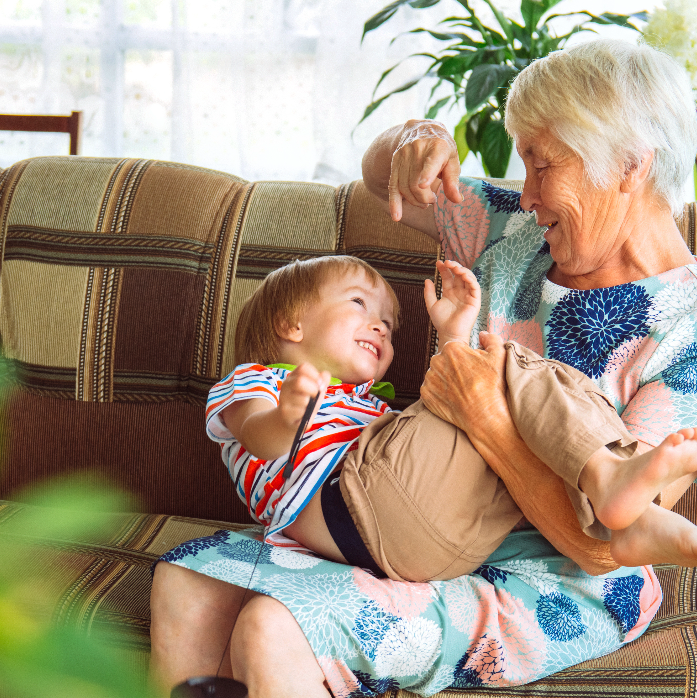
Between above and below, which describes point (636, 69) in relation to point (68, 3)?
below

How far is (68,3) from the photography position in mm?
2553

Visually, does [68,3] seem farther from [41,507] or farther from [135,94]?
[41,507]

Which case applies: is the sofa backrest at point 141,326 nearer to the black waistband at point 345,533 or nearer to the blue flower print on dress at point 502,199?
the blue flower print on dress at point 502,199

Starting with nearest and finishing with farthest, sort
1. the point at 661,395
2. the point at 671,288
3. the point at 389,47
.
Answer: the point at 661,395, the point at 671,288, the point at 389,47

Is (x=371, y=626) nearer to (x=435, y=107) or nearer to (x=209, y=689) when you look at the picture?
(x=209, y=689)

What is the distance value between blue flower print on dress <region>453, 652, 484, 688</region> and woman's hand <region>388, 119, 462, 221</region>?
68 cm

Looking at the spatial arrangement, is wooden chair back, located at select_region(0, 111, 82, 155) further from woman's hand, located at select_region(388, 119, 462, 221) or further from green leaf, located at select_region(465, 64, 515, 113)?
woman's hand, located at select_region(388, 119, 462, 221)

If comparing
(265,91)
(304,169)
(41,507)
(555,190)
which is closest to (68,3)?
(265,91)

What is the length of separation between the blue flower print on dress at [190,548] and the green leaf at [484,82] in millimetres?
1392

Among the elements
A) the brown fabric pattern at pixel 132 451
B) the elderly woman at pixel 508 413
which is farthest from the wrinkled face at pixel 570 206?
the brown fabric pattern at pixel 132 451

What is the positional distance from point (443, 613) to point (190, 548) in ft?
1.14

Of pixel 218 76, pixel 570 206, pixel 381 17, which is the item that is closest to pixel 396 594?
Answer: pixel 570 206

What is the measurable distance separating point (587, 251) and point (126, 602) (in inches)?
36.4

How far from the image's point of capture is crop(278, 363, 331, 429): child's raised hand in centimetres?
72
